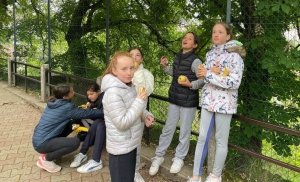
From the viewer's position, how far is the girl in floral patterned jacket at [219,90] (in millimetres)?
2590

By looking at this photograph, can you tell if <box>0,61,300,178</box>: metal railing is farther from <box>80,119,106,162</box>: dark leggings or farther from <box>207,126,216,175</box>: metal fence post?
<box>80,119,106,162</box>: dark leggings

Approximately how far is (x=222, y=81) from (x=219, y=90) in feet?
0.53

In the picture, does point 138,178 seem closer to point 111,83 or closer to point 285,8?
point 111,83

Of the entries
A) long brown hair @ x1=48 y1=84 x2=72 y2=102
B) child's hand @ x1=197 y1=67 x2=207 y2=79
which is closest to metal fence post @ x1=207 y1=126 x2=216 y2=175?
child's hand @ x1=197 y1=67 x2=207 y2=79

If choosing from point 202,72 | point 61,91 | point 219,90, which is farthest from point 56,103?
point 219,90

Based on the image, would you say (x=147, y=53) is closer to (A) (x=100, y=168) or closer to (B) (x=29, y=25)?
(A) (x=100, y=168)

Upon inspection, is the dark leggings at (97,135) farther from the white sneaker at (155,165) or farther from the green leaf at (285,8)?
the green leaf at (285,8)

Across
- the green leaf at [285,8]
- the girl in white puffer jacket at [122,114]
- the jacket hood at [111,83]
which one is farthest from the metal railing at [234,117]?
the jacket hood at [111,83]

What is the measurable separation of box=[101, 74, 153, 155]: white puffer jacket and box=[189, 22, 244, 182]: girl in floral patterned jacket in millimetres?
781

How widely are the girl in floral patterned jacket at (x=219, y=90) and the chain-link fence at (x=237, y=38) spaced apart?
42cm

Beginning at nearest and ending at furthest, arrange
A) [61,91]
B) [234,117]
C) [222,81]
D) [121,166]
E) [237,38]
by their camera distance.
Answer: [121,166], [222,81], [234,117], [237,38], [61,91]

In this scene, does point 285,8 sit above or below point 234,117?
above

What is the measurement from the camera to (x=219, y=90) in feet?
8.86

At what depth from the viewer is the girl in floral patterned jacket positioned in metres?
2.59
